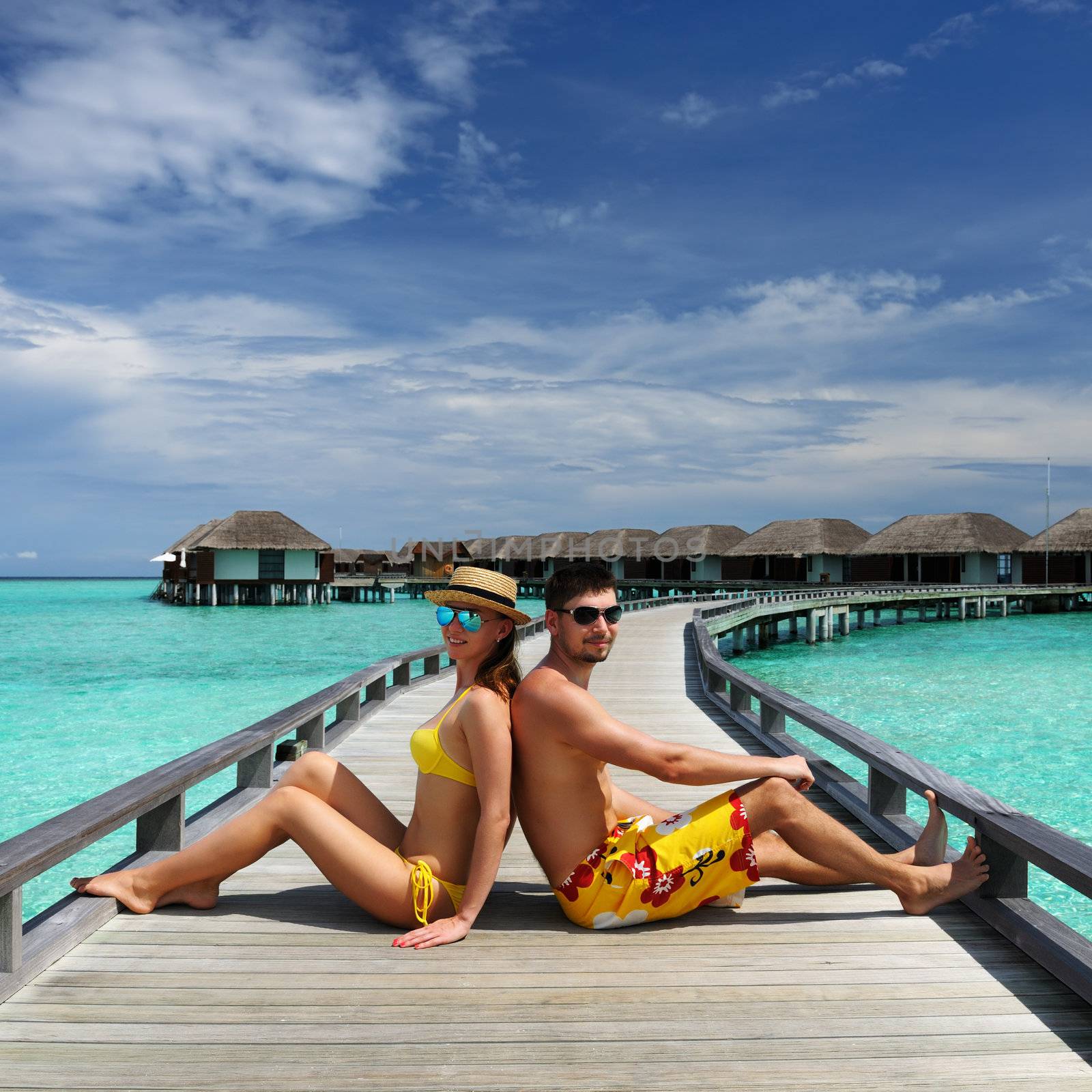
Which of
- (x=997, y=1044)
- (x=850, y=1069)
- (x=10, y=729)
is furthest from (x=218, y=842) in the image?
(x=10, y=729)

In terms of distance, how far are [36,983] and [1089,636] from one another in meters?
38.4

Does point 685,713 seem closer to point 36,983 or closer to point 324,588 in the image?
point 36,983

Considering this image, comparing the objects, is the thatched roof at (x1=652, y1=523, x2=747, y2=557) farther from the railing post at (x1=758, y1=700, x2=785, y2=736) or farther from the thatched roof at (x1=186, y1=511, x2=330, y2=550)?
the railing post at (x1=758, y1=700, x2=785, y2=736)

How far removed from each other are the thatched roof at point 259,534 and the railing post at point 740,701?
4511 cm

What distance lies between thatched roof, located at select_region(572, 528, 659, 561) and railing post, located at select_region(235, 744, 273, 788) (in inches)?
2196

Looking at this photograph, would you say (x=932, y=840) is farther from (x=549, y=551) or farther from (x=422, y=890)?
(x=549, y=551)

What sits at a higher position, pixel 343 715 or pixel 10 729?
pixel 343 715

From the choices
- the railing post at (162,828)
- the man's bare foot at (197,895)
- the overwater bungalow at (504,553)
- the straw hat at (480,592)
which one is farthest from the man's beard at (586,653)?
the overwater bungalow at (504,553)

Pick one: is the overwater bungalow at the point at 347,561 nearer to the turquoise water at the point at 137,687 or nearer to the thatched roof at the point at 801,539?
the turquoise water at the point at 137,687

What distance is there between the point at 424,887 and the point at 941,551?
164ft

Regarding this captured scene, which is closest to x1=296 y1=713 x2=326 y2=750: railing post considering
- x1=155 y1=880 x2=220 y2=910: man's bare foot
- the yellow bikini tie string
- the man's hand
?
x1=155 y1=880 x2=220 y2=910: man's bare foot

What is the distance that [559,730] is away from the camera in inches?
114

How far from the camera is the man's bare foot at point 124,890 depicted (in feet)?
11.1

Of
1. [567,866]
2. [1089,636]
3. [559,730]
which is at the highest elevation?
[559,730]
